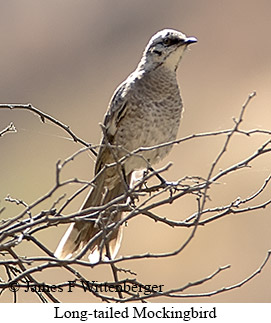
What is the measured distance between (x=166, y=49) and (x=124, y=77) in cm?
974

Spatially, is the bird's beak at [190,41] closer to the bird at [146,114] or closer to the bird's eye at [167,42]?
the bird at [146,114]

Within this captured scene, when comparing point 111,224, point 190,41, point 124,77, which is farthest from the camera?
point 124,77

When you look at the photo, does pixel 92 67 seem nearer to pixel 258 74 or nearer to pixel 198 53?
pixel 198 53

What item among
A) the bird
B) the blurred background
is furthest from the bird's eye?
the blurred background

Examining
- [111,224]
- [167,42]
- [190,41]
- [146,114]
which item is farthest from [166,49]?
[111,224]

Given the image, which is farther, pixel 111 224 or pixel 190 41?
pixel 190 41

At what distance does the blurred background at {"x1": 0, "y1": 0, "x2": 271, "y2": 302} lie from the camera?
949 cm

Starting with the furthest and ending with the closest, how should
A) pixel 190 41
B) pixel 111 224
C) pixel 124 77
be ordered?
pixel 124 77 → pixel 190 41 → pixel 111 224

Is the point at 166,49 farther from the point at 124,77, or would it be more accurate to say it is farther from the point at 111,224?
the point at 124,77

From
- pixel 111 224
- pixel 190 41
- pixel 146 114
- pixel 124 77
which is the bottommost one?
pixel 111 224

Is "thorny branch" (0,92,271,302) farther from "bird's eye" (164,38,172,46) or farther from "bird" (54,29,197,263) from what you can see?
"bird's eye" (164,38,172,46)

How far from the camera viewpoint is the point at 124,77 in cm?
1436

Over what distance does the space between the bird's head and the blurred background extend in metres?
3.77

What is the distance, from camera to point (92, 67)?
15008mm
